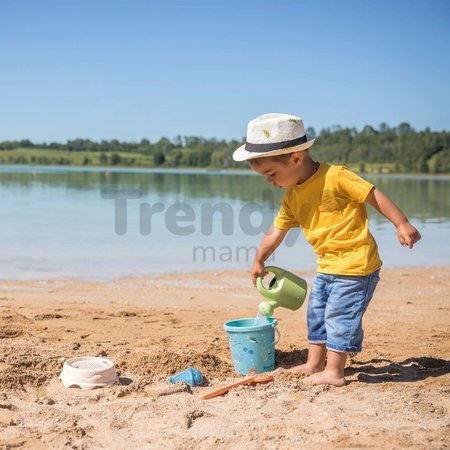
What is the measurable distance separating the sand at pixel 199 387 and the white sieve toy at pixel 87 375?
0.22ft

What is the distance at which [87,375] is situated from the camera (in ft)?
A: 11.8

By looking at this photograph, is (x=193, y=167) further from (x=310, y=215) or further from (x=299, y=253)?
(x=310, y=215)

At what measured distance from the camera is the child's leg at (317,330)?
396cm

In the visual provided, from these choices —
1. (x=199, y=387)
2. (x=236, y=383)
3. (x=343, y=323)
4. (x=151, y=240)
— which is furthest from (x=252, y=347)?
(x=151, y=240)

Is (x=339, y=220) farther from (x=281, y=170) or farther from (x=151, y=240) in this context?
(x=151, y=240)

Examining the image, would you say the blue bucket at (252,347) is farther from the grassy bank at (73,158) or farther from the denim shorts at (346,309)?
the grassy bank at (73,158)

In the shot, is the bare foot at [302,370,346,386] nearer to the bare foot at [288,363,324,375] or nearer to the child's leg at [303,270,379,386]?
the child's leg at [303,270,379,386]

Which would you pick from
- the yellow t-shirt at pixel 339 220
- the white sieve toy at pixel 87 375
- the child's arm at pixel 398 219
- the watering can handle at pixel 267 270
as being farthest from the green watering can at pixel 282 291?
the white sieve toy at pixel 87 375

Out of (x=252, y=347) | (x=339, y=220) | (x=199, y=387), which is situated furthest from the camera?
(x=252, y=347)

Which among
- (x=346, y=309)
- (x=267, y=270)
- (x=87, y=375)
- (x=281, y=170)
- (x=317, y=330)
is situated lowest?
(x=87, y=375)

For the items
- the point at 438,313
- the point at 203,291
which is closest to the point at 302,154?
the point at 438,313

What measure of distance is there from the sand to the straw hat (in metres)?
1.36

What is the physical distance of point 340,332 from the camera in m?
3.78

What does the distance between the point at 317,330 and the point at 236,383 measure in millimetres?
661
